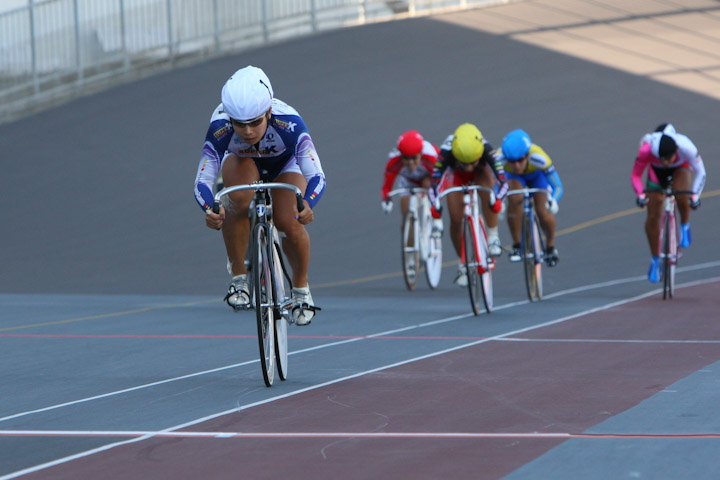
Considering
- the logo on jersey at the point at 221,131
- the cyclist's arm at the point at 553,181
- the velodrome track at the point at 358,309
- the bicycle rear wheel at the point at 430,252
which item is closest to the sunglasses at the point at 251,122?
the logo on jersey at the point at 221,131

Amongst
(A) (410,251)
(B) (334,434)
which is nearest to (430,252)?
(A) (410,251)

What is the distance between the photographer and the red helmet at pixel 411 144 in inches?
487

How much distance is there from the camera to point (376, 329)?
29.7ft

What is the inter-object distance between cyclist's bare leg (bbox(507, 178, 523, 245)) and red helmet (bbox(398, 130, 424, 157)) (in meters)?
1.12

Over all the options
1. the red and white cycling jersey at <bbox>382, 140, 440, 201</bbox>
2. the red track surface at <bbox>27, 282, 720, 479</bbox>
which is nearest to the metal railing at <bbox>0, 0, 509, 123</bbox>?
the red and white cycling jersey at <bbox>382, 140, 440, 201</bbox>

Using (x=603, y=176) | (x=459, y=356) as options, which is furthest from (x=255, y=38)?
(x=459, y=356)

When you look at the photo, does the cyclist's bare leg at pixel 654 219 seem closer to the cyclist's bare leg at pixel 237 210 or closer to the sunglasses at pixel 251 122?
the cyclist's bare leg at pixel 237 210

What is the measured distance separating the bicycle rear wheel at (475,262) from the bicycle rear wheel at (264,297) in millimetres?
3702

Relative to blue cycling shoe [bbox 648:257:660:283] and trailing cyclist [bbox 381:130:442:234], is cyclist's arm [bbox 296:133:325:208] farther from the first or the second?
trailing cyclist [bbox 381:130:442:234]

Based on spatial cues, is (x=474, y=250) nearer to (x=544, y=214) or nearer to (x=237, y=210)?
(x=544, y=214)

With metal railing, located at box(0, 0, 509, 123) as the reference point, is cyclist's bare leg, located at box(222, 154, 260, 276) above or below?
below

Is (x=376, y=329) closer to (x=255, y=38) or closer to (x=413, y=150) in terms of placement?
(x=413, y=150)

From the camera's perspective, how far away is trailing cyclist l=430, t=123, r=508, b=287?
32.8 ft

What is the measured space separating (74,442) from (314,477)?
4.11 ft
